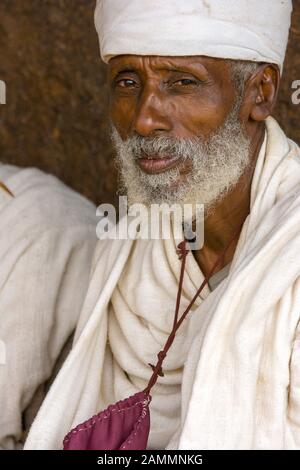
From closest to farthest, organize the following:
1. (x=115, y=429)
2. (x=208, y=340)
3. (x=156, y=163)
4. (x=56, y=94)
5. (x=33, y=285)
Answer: (x=208, y=340)
(x=115, y=429)
(x=156, y=163)
(x=33, y=285)
(x=56, y=94)

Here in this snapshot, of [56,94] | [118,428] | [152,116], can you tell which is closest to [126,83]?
[152,116]

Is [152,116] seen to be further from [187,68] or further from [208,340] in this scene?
[208,340]

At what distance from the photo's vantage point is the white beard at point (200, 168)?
112 inches

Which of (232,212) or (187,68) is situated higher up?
(187,68)

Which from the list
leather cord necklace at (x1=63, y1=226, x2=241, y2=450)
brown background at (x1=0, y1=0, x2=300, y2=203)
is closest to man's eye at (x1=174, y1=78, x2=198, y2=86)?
leather cord necklace at (x1=63, y1=226, x2=241, y2=450)

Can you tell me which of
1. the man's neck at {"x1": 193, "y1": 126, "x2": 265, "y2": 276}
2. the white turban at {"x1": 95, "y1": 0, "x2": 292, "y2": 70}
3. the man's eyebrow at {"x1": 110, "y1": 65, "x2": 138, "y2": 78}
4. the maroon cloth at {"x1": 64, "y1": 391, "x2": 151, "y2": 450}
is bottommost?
the maroon cloth at {"x1": 64, "y1": 391, "x2": 151, "y2": 450}

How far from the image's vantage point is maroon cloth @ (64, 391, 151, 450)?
8.91ft

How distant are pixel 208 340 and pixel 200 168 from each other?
54 cm

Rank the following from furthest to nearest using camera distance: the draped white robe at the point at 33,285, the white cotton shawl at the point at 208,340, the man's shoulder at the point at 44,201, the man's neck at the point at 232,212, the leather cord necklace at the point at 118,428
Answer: the man's shoulder at the point at 44,201
the draped white robe at the point at 33,285
the man's neck at the point at 232,212
the leather cord necklace at the point at 118,428
the white cotton shawl at the point at 208,340

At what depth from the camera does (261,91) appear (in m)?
2.95

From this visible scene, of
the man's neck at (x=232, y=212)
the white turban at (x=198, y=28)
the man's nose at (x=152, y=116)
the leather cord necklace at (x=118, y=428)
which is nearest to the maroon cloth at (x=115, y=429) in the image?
the leather cord necklace at (x=118, y=428)

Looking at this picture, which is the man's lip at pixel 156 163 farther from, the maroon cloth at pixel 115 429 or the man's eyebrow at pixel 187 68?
the maroon cloth at pixel 115 429

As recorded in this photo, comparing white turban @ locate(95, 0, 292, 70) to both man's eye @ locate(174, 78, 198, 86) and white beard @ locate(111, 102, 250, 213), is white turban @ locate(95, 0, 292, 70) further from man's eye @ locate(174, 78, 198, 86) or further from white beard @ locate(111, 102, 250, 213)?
white beard @ locate(111, 102, 250, 213)

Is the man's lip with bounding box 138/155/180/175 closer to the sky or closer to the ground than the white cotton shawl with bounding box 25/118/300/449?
closer to the sky
